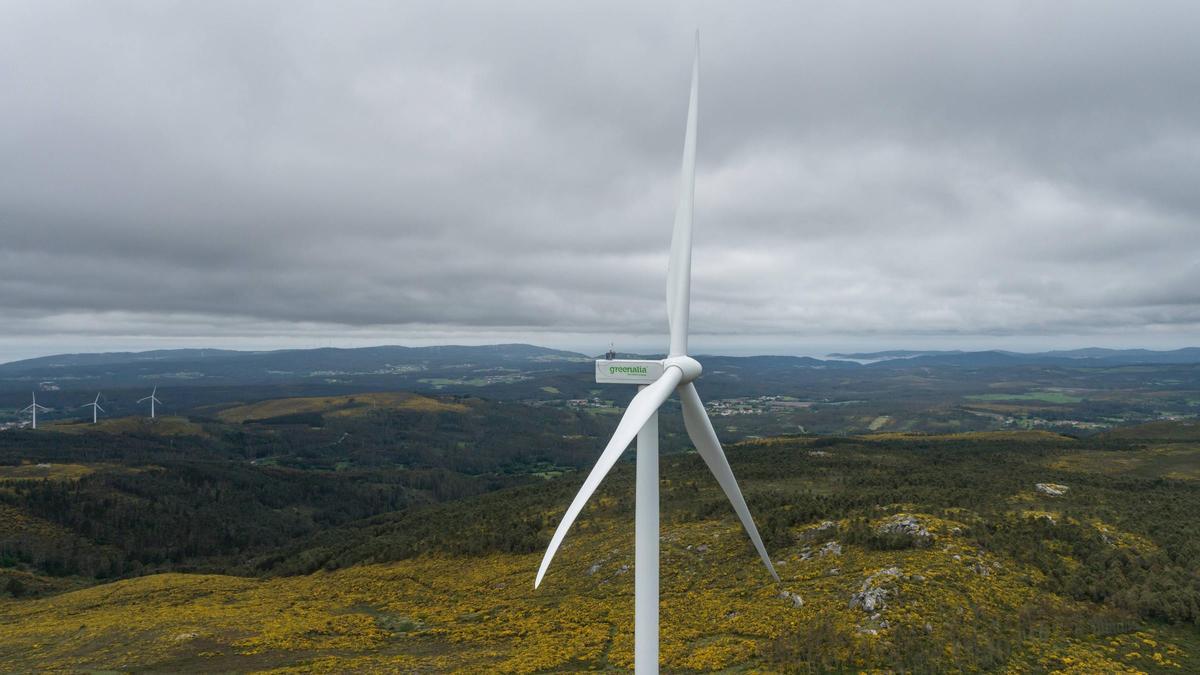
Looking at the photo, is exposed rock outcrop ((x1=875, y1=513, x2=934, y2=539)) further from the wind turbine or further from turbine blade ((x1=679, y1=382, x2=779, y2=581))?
the wind turbine

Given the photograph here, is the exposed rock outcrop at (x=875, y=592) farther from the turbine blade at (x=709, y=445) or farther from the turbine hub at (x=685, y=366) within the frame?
the turbine hub at (x=685, y=366)

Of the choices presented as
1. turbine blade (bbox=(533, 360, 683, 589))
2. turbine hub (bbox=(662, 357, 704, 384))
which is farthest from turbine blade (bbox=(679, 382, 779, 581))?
turbine blade (bbox=(533, 360, 683, 589))

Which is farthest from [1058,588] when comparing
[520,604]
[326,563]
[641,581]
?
[326,563]

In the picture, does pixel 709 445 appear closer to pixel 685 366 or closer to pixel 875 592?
pixel 685 366

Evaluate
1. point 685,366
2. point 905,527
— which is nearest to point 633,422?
point 685,366

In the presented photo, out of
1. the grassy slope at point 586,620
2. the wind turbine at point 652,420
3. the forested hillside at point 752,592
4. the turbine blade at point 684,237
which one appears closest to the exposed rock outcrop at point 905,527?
the forested hillside at point 752,592

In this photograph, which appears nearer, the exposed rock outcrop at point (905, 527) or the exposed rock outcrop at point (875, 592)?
the exposed rock outcrop at point (875, 592)
